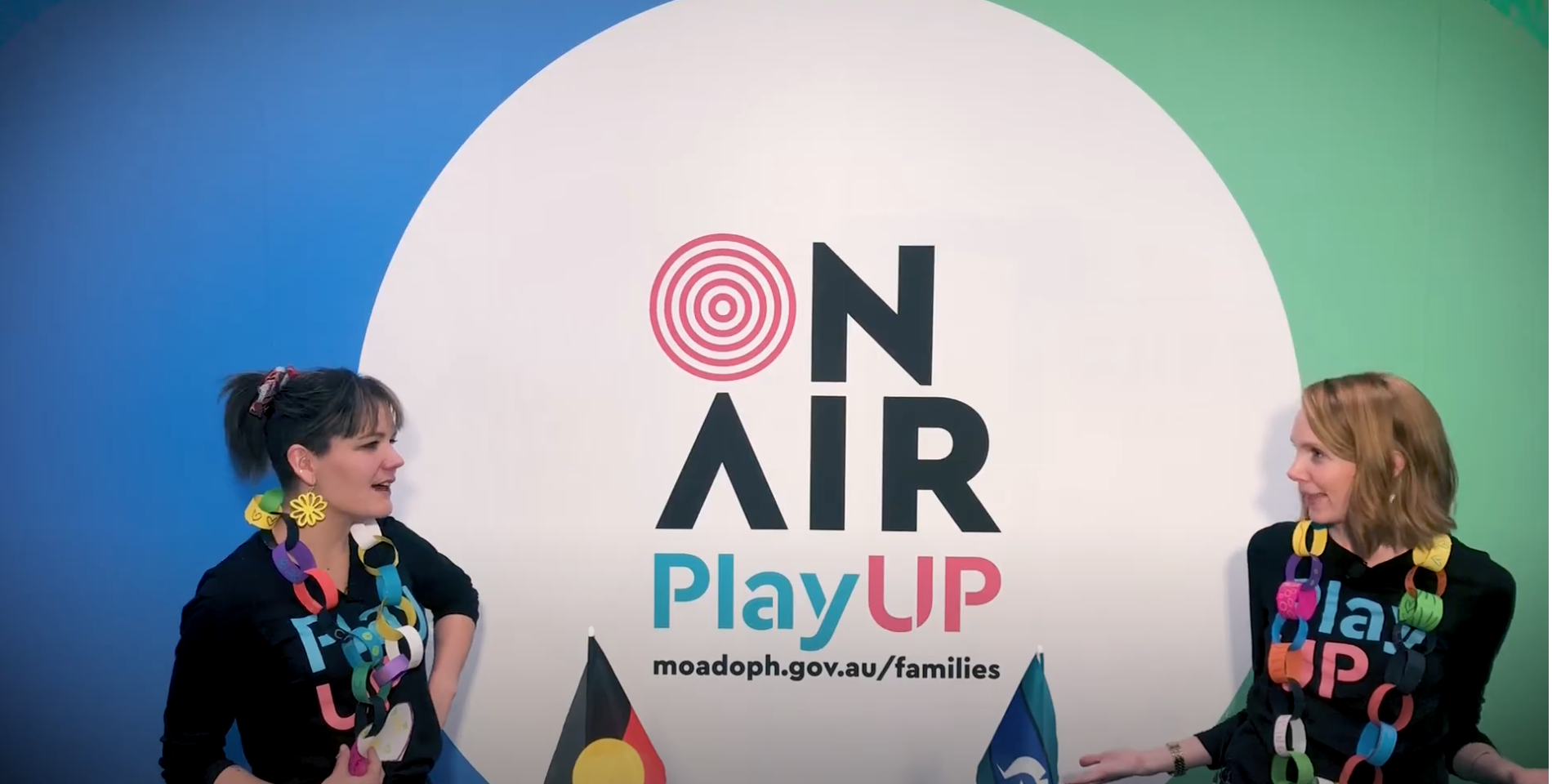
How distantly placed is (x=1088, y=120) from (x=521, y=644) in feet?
5.56

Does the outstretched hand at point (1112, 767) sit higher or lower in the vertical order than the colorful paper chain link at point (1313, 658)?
lower

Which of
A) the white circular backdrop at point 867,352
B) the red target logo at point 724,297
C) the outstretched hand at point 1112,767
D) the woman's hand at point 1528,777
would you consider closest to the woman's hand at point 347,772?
the white circular backdrop at point 867,352

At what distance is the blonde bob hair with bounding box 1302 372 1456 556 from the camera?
212 cm

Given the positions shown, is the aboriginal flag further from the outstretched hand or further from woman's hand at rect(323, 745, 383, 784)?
the outstretched hand

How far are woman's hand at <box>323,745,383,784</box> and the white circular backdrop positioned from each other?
1.27 feet

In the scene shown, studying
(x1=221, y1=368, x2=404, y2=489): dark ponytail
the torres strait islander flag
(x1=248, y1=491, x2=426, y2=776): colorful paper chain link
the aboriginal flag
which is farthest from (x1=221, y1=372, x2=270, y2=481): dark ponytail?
the torres strait islander flag

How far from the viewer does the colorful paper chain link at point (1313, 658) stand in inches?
81.9

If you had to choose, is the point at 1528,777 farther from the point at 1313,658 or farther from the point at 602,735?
the point at 602,735

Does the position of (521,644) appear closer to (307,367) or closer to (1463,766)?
(307,367)

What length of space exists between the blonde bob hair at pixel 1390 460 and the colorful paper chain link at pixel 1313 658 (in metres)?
0.06

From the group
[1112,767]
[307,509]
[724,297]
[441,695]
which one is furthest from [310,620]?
[1112,767]

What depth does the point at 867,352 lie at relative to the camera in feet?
7.80

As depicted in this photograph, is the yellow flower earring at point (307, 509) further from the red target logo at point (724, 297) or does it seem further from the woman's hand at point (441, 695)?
the red target logo at point (724, 297)

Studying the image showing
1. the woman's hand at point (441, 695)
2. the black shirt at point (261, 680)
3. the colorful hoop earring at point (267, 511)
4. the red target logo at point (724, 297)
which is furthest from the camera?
the red target logo at point (724, 297)
